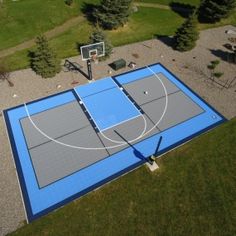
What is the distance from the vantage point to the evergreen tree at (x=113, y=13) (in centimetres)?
3781

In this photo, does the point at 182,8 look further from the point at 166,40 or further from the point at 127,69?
the point at 127,69

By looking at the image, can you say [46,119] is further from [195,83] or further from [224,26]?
[224,26]

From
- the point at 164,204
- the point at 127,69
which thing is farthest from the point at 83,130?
the point at 127,69

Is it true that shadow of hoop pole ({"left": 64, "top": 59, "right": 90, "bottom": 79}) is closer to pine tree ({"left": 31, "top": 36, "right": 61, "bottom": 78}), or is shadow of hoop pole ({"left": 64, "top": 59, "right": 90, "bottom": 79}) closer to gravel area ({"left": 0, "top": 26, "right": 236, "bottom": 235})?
gravel area ({"left": 0, "top": 26, "right": 236, "bottom": 235})

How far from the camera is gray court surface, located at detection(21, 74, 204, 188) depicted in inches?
913

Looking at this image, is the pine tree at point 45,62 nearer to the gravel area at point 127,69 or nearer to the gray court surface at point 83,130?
the gravel area at point 127,69

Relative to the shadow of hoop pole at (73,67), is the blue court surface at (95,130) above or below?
below

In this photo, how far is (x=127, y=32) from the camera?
4103 centimetres

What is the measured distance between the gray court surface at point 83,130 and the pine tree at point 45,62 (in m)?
5.98

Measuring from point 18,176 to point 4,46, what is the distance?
22.4 meters

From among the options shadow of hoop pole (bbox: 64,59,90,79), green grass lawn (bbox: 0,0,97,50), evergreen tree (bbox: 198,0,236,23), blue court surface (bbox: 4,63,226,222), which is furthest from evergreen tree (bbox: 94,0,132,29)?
evergreen tree (bbox: 198,0,236,23)

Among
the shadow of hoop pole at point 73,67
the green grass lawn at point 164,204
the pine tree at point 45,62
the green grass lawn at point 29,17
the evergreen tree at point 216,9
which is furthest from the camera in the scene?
the evergreen tree at point 216,9

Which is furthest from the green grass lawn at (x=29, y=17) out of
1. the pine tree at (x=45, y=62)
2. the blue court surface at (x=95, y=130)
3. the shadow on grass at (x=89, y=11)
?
the blue court surface at (x=95, y=130)

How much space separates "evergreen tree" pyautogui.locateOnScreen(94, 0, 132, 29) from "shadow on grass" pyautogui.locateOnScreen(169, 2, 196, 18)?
14.5 meters
